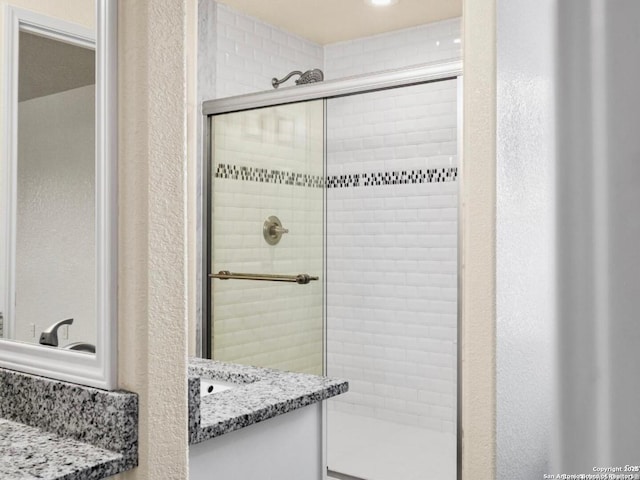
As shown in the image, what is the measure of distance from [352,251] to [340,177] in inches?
17.9

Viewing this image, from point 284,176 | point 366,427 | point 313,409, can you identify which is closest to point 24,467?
point 313,409

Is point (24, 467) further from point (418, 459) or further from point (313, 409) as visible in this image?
point (418, 459)

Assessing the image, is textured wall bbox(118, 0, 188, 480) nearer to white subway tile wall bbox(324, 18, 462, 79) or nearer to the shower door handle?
the shower door handle

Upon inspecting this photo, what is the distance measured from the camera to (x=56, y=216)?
107cm

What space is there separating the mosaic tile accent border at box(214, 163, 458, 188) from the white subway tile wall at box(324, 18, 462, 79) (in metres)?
0.62

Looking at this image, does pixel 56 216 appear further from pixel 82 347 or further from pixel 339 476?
pixel 339 476

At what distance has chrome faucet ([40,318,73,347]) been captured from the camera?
1023 millimetres

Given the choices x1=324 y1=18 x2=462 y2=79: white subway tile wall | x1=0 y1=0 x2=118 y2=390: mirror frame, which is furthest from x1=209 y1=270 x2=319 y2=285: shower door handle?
x1=0 y1=0 x2=118 y2=390: mirror frame

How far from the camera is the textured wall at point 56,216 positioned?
3.19 ft

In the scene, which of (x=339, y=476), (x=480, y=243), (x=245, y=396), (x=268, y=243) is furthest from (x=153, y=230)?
(x=339, y=476)

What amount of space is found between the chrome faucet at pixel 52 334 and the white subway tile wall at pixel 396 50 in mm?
2523

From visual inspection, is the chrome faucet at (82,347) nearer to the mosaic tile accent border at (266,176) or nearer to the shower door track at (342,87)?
the shower door track at (342,87)

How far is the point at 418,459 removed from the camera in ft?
9.32

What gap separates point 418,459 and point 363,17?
2331mm
